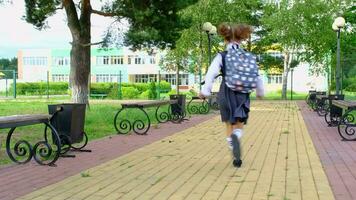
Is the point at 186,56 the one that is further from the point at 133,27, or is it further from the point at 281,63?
the point at 133,27

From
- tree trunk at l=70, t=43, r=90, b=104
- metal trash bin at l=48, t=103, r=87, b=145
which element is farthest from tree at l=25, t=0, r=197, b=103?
metal trash bin at l=48, t=103, r=87, b=145

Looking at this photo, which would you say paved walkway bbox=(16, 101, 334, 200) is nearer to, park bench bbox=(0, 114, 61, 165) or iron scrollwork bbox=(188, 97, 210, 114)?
park bench bbox=(0, 114, 61, 165)

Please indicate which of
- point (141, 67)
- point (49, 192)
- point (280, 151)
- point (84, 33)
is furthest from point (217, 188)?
point (141, 67)

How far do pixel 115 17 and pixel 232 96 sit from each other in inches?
459

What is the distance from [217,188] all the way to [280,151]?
338 centimetres

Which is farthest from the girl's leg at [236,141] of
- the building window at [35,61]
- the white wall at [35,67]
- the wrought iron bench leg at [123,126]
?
the building window at [35,61]

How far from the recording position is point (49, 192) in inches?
225

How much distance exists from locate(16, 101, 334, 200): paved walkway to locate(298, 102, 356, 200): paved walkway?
0.41ft

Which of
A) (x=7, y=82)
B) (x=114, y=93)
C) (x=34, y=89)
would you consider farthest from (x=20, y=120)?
(x=7, y=82)

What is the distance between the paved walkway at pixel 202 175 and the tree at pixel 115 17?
23.2 ft

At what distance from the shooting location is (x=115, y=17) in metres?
18.1

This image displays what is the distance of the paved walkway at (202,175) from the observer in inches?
220

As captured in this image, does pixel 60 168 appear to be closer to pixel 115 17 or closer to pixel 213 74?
pixel 213 74

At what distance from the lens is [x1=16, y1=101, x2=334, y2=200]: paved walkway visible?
18.3 ft
